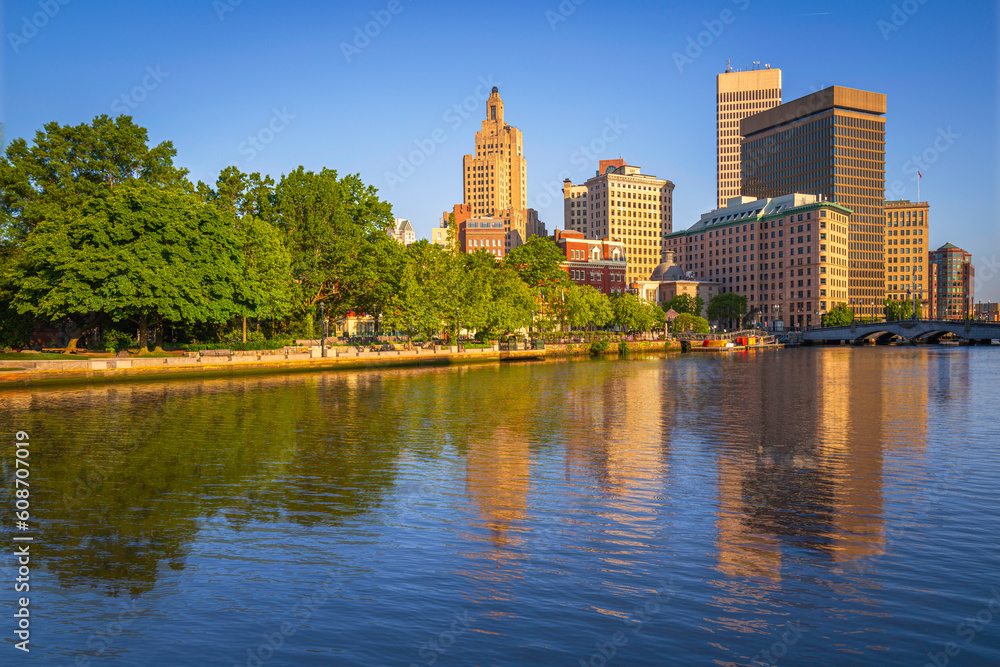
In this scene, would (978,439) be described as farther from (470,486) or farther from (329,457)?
(329,457)

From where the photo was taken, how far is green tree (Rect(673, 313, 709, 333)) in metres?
159

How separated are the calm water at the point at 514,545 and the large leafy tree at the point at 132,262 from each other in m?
34.6

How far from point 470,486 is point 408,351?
70809 millimetres

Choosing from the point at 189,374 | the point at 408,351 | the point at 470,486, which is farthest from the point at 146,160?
the point at 470,486

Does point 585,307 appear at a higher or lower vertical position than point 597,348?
higher

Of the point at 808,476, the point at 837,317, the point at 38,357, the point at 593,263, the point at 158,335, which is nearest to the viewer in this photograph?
the point at 808,476

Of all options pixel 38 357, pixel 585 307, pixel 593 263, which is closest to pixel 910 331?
pixel 593 263

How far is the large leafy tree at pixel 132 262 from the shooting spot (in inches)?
2345

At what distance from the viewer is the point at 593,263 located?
181625mm

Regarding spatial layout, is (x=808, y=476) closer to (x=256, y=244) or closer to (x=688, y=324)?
(x=256, y=244)

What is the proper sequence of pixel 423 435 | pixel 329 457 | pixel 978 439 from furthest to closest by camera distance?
1. pixel 423 435
2. pixel 978 439
3. pixel 329 457

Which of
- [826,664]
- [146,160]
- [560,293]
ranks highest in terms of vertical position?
[146,160]

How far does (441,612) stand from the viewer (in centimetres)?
1029

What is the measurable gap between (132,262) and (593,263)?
135659 mm
